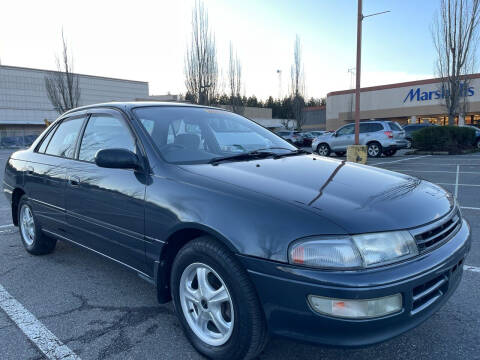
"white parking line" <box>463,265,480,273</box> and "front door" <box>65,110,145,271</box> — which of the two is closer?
"front door" <box>65,110,145,271</box>

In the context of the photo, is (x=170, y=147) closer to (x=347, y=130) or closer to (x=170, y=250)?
(x=170, y=250)

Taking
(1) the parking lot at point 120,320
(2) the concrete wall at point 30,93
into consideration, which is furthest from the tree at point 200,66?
(2) the concrete wall at point 30,93

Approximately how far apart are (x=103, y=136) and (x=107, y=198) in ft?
2.14

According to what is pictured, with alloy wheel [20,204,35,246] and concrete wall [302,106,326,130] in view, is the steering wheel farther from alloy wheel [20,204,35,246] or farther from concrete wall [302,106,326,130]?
concrete wall [302,106,326,130]

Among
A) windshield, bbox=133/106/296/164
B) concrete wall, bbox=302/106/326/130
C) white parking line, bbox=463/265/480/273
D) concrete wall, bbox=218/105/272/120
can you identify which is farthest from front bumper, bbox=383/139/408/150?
concrete wall, bbox=218/105/272/120

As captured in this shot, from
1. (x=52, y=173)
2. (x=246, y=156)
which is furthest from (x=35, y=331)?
(x=246, y=156)

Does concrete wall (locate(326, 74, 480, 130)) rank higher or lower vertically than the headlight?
higher

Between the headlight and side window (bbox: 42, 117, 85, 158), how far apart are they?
252 cm

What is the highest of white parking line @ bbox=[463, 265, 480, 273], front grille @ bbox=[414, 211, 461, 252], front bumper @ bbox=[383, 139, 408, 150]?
front grille @ bbox=[414, 211, 461, 252]

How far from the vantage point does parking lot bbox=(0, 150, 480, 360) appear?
2.34 m

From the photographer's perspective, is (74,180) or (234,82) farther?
(234,82)

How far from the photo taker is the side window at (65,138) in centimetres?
354

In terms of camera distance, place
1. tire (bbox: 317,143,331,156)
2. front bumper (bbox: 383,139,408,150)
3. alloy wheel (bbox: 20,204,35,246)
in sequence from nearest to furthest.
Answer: alloy wheel (bbox: 20,204,35,246), front bumper (bbox: 383,139,408,150), tire (bbox: 317,143,331,156)

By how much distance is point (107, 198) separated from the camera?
2838 millimetres
